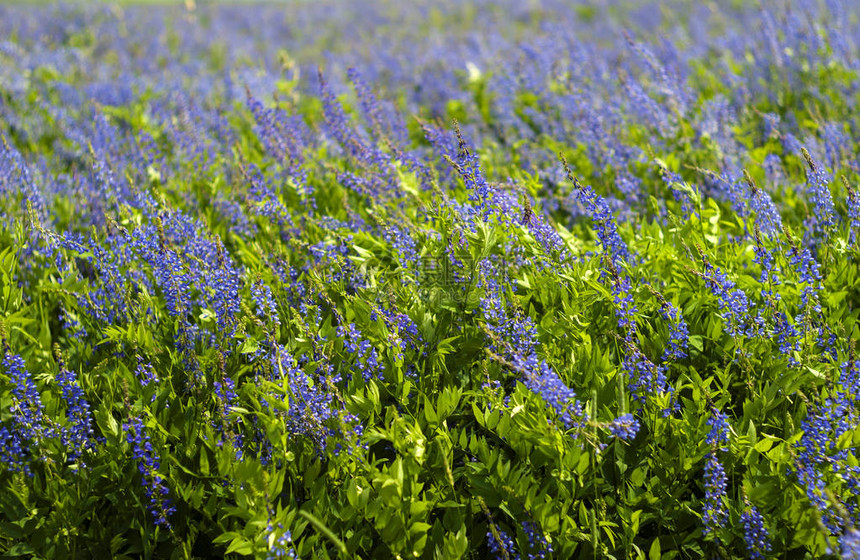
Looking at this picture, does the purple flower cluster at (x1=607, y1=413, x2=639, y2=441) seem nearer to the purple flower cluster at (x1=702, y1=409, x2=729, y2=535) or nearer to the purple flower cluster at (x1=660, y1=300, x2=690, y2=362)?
the purple flower cluster at (x1=702, y1=409, x2=729, y2=535)

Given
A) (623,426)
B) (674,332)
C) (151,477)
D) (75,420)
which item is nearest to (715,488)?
(623,426)

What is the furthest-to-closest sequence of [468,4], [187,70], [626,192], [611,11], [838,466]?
[468,4]
[611,11]
[187,70]
[626,192]
[838,466]

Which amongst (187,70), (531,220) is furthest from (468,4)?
(531,220)

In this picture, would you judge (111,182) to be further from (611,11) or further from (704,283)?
(611,11)

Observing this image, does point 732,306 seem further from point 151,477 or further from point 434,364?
point 151,477

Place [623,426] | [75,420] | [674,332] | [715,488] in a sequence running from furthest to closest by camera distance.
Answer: [674,332]
[75,420]
[715,488]
[623,426]

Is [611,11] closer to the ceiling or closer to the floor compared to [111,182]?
closer to the floor

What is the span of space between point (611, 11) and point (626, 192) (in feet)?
36.0

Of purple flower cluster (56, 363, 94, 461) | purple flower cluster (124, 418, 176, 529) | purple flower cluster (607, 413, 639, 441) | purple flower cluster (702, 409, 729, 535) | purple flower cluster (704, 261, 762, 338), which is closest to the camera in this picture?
purple flower cluster (607, 413, 639, 441)

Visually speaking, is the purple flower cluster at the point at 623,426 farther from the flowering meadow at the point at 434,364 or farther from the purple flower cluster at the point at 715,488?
the purple flower cluster at the point at 715,488

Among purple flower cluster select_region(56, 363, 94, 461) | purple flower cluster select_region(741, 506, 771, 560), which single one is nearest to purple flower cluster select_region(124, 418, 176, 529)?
purple flower cluster select_region(56, 363, 94, 461)

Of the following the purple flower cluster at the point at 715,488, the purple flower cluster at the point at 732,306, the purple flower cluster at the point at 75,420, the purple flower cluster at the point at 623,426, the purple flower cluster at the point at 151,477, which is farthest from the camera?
the purple flower cluster at the point at 732,306

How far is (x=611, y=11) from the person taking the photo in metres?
13.9

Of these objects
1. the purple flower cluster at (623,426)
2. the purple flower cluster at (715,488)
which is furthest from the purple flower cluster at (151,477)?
the purple flower cluster at (715,488)
